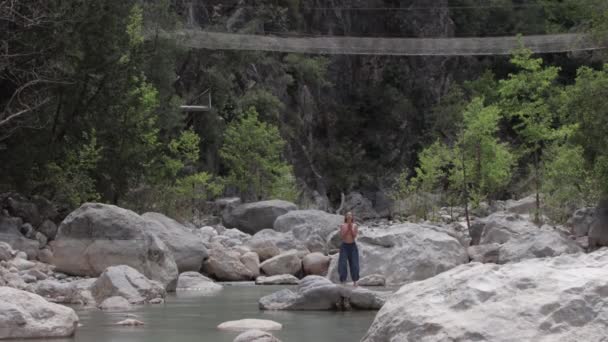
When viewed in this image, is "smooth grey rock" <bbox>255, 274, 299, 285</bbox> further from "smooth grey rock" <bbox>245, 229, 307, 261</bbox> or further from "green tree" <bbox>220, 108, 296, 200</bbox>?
"green tree" <bbox>220, 108, 296, 200</bbox>

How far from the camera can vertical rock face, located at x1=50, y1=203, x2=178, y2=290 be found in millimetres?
15969

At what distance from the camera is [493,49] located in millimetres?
48281

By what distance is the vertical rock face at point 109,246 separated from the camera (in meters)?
16.0

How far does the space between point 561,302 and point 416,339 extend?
100cm

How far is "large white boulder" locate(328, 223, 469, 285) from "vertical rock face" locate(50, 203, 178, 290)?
11.5ft

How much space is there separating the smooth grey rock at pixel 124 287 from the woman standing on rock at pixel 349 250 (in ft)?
11.7

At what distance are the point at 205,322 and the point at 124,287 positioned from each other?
275cm

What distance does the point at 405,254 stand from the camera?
18.5 metres

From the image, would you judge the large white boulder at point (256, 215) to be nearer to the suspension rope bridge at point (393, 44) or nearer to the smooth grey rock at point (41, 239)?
the smooth grey rock at point (41, 239)

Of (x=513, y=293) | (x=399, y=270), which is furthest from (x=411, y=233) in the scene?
(x=513, y=293)

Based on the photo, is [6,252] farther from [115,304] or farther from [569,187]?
[569,187]

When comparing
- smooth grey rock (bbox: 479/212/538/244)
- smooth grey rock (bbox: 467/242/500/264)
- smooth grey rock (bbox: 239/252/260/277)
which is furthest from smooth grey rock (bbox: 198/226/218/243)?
smooth grey rock (bbox: 479/212/538/244)

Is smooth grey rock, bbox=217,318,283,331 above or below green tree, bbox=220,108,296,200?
below

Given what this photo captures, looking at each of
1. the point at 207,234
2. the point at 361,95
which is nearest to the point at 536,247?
the point at 207,234
